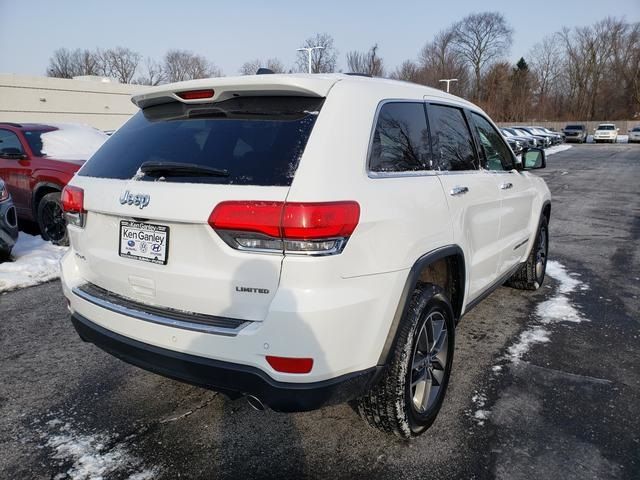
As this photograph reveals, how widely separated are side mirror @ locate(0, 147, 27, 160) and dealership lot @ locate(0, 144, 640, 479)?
3558mm

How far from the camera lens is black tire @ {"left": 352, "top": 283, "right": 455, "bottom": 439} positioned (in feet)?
7.91

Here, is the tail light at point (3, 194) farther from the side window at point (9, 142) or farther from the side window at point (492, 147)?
the side window at point (492, 147)

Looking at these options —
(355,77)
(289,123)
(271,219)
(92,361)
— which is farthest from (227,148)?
(92,361)

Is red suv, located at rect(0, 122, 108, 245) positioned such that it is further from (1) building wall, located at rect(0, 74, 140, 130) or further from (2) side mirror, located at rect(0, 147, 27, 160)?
(1) building wall, located at rect(0, 74, 140, 130)

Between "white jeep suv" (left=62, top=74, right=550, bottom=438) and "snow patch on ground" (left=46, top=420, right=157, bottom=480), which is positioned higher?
"white jeep suv" (left=62, top=74, right=550, bottom=438)

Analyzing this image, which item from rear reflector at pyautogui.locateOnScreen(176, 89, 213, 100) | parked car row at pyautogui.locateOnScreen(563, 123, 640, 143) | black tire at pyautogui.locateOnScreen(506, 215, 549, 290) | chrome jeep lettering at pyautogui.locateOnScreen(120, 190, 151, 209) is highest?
parked car row at pyautogui.locateOnScreen(563, 123, 640, 143)

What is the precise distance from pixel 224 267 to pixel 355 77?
120 cm

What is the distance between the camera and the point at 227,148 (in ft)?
7.42

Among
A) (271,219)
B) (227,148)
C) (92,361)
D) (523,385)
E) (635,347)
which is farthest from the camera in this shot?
(635,347)

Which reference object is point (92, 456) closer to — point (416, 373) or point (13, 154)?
point (416, 373)

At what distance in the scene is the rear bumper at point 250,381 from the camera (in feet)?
6.70

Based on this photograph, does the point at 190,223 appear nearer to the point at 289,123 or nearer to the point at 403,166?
the point at 289,123

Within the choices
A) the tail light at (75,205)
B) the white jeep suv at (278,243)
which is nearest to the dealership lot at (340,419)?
the white jeep suv at (278,243)

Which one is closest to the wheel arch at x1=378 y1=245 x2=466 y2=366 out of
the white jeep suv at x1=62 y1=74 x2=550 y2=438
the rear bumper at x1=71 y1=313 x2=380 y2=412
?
the white jeep suv at x1=62 y1=74 x2=550 y2=438
